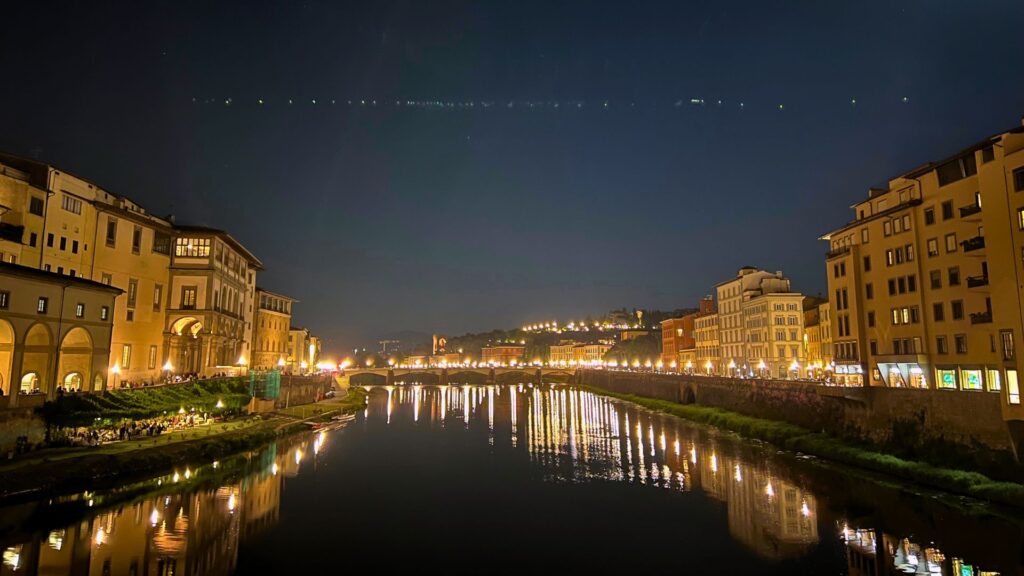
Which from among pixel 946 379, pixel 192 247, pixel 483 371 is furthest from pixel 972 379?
pixel 483 371

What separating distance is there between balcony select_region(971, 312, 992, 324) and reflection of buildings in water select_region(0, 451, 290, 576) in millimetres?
35246

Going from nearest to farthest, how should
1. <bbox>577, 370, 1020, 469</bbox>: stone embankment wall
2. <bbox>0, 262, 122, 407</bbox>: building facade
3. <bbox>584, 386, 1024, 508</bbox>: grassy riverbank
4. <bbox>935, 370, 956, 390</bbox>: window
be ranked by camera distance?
<bbox>584, 386, 1024, 508</bbox>: grassy riverbank → <bbox>577, 370, 1020, 469</bbox>: stone embankment wall → <bbox>0, 262, 122, 407</bbox>: building facade → <bbox>935, 370, 956, 390</bbox>: window

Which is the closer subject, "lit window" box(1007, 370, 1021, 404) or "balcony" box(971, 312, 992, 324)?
"lit window" box(1007, 370, 1021, 404)

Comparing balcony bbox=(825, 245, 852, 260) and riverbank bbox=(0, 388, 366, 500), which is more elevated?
balcony bbox=(825, 245, 852, 260)

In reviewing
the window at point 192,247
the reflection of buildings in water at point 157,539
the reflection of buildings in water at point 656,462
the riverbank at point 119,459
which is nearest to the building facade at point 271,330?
the reflection of buildings in water at point 656,462

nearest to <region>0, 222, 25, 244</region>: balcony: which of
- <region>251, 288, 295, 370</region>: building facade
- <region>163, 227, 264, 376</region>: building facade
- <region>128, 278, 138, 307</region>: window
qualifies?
<region>128, 278, 138, 307</region>: window

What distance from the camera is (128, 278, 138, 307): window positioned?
42278 mm

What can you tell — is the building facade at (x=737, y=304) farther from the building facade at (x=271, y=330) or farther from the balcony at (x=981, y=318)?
the building facade at (x=271, y=330)

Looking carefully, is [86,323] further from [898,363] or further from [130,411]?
[898,363]

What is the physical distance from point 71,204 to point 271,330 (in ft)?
132

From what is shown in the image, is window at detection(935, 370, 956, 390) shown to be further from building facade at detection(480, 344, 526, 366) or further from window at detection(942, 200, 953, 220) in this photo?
building facade at detection(480, 344, 526, 366)

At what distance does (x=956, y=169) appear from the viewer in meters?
32.1

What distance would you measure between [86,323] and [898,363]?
48127 mm

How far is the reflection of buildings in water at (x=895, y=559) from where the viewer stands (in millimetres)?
17625
